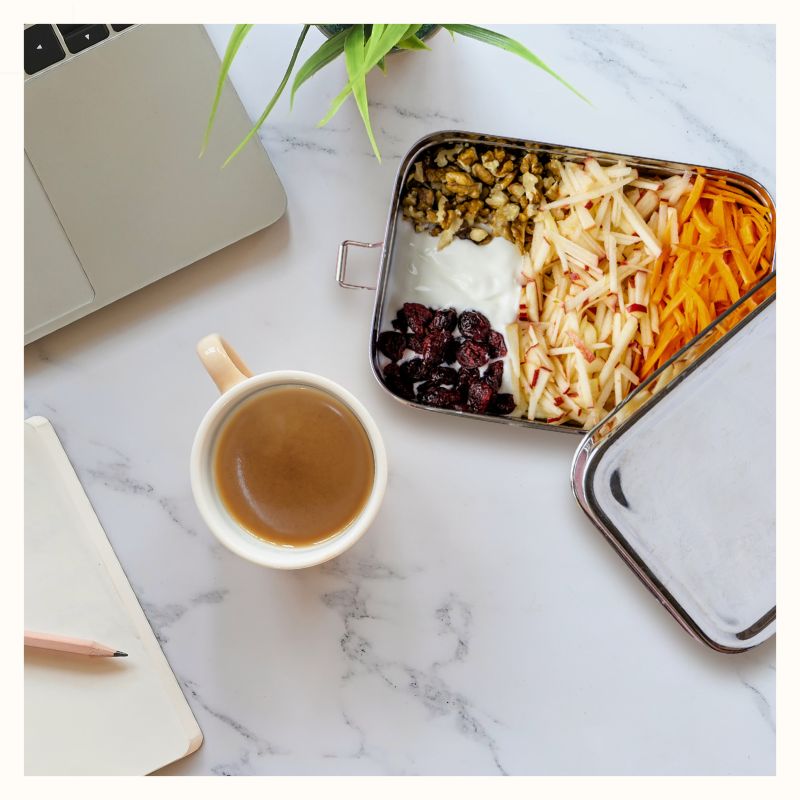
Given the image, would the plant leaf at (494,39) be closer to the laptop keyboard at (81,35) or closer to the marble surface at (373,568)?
the marble surface at (373,568)

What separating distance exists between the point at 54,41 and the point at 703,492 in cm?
93

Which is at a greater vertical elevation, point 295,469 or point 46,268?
point 46,268

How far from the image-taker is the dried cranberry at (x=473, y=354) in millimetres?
877

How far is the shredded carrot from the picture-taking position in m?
0.87

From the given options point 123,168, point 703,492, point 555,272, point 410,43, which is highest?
point 410,43

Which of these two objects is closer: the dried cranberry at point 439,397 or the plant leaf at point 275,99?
the plant leaf at point 275,99

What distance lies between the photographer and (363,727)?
3.02ft

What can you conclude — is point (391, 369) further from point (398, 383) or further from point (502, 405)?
point (502, 405)

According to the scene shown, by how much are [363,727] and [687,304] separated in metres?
0.66

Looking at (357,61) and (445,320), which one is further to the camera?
(445,320)

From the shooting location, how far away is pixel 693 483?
898mm

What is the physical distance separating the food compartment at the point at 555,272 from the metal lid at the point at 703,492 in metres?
0.05

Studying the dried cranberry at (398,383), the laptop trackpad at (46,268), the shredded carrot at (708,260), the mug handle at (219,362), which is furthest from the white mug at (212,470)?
the shredded carrot at (708,260)

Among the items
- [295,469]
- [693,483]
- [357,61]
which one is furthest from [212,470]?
[693,483]
